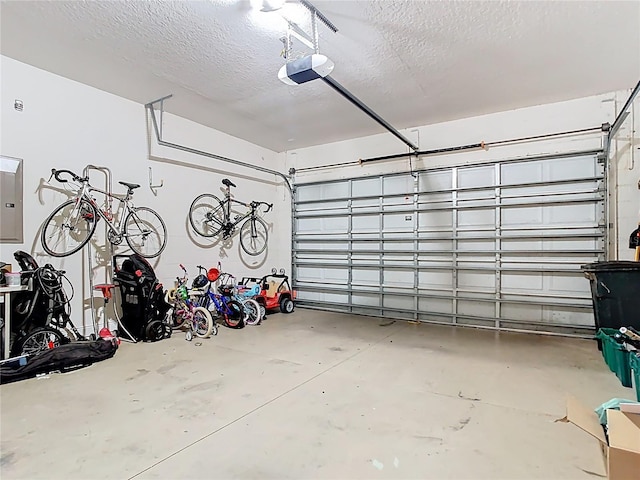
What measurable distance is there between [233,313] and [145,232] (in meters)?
1.64

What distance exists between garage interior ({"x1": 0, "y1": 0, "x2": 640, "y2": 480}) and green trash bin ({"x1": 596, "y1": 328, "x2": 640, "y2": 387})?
93mm

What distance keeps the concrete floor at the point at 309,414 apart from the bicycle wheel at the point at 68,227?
145 cm

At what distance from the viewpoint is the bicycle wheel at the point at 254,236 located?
254 inches

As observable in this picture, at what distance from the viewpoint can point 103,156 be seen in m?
4.46

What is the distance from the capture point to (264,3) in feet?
8.73

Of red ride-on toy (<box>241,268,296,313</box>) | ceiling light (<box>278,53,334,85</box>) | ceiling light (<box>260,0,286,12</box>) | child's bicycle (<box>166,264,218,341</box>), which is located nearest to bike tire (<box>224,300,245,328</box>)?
child's bicycle (<box>166,264,218,341</box>)

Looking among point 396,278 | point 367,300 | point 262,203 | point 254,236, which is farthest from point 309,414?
point 262,203

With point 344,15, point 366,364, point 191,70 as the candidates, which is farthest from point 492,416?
point 191,70

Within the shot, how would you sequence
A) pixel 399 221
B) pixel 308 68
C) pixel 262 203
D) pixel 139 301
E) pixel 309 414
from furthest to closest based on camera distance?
1. pixel 262 203
2. pixel 399 221
3. pixel 139 301
4. pixel 308 68
5. pixel 309 414

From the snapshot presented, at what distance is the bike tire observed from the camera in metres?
5.01

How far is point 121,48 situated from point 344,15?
7.33ft

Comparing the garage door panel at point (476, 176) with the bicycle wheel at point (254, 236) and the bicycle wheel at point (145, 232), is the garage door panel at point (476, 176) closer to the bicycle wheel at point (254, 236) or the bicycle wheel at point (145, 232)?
the bicycle wheel at point (254, 236)

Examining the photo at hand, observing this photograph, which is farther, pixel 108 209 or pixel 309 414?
pixel 108 209

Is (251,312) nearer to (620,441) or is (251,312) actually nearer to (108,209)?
(108,209)
